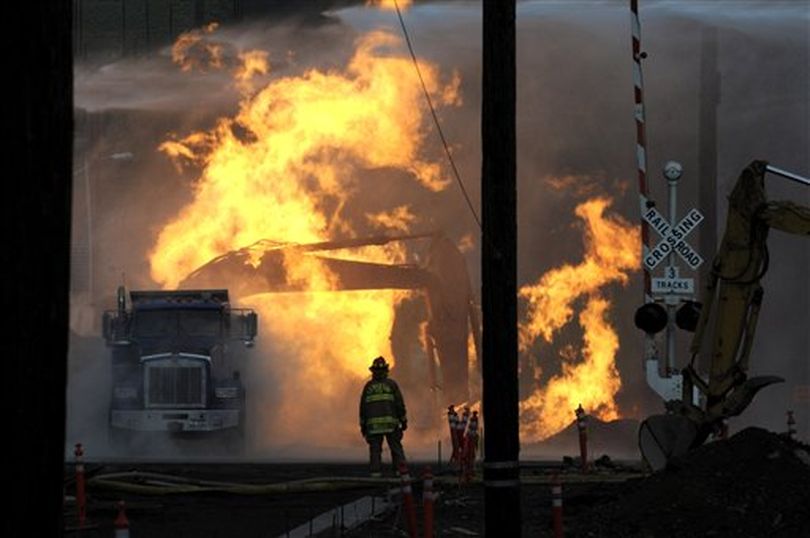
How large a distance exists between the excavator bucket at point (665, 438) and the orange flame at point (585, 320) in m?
16.0

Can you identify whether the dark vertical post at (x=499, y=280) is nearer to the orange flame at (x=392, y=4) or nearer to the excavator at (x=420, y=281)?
the excavator at (x=420, y=281)

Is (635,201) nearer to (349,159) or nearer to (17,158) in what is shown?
(349,159)

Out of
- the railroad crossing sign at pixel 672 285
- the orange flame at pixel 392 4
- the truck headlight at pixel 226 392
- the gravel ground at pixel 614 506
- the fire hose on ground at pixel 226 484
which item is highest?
the orange flame at pixel 392 4

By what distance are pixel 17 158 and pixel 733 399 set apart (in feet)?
37.1

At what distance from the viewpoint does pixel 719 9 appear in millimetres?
32250

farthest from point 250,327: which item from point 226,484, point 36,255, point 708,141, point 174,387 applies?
point 36,255

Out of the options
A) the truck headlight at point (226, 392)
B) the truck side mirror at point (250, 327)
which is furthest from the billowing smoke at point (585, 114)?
the truck headlight at point (226, 392)

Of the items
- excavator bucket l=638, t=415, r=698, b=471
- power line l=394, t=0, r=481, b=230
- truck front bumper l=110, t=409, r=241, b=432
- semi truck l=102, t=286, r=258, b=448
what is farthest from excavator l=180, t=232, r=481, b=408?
excavator bucket l=638, t=415, r=698, b=471

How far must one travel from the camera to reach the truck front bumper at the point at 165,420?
28.8m

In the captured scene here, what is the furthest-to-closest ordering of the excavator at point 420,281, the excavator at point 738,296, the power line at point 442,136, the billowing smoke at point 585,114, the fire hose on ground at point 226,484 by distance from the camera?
the power line at point 442,136 → the excavator at point 420,281 → the billowing smoke at point 585,114 → the fire hose on ground at point 226,484 → the excavator at point 738,296

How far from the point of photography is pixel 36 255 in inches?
277

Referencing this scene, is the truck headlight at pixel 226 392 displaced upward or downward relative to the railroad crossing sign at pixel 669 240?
downward

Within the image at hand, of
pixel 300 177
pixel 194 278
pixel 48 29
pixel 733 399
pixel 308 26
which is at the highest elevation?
pixel 308 26

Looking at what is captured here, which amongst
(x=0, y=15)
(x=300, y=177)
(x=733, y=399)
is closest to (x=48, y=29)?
(x=0, y=15)
